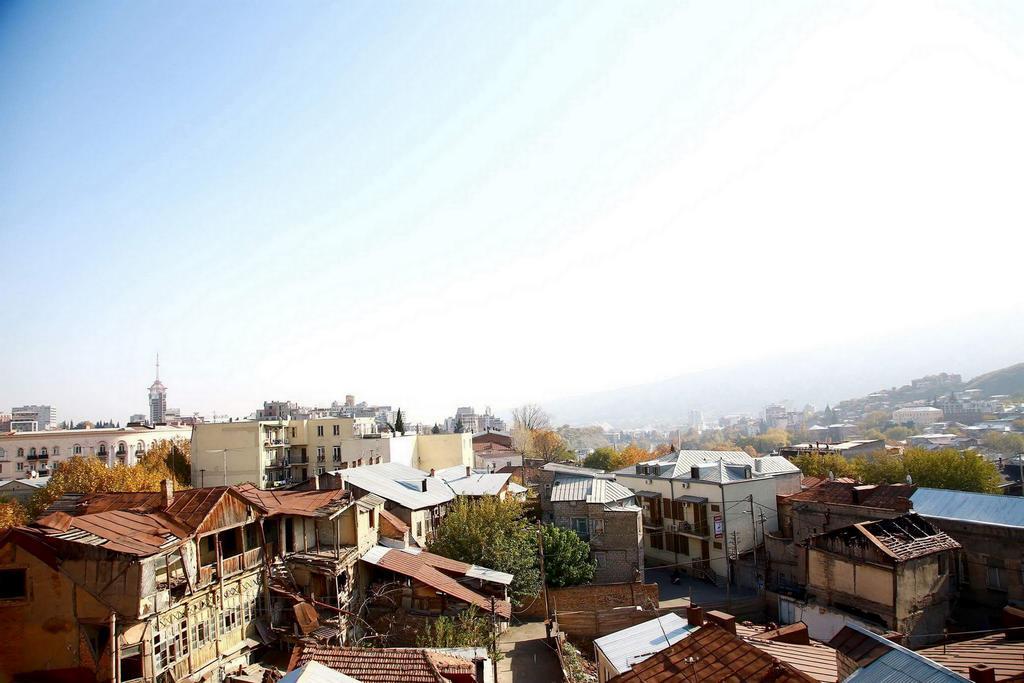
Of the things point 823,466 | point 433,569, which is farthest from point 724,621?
point 823,466

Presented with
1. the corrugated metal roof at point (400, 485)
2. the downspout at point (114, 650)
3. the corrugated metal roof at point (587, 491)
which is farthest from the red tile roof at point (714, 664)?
the corrugated metal roof at point (587, 491)

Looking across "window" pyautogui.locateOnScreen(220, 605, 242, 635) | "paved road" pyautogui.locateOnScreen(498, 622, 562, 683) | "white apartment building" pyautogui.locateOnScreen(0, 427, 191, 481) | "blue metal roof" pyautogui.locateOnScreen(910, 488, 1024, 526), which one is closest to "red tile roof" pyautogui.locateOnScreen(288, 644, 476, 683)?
"window" pyautogui.locateOnScreen(220, 605, 242, 635)

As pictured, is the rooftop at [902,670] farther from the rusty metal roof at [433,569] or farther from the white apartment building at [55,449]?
the white apartment building at [55,449]

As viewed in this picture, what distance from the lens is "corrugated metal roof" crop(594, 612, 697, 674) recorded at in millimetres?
16859

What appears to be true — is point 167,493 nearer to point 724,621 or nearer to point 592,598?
point 724,621

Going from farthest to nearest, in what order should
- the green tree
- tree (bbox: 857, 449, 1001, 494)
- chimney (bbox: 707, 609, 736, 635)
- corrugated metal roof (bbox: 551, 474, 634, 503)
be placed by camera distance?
the green tree, tree (bbox: 857, 449, 1001, 494), corrugated metal roof (bbox: 551, 474, 634, 503), chimney (bbox: 707, 609, 736, 635)

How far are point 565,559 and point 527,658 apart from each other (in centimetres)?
648

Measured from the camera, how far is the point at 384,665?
48.3 ft

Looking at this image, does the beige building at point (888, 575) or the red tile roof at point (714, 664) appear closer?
the red tile roof at point (714, 664)

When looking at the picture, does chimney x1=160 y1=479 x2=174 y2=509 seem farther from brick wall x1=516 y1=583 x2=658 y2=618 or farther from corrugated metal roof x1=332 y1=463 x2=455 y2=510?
brick wall x1=516 y1=583 x2=658 y2=618

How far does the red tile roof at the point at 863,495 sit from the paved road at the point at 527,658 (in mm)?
18270

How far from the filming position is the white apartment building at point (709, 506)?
37.8 metres

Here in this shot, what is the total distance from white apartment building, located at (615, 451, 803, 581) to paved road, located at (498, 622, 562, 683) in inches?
558

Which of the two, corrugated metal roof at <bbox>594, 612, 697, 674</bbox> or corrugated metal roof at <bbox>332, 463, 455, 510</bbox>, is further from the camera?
corrugated metal roof at <bbox>332, 463, 455, 510</bbox>
